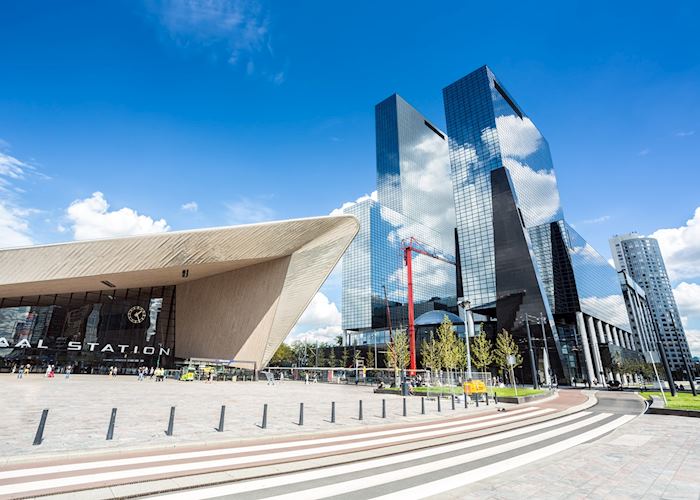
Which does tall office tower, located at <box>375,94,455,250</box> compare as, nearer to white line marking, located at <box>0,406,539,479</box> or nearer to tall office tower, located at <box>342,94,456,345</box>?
tall office tower, located at <box>342,94,456,345</box>

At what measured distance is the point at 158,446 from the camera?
27.8 ft

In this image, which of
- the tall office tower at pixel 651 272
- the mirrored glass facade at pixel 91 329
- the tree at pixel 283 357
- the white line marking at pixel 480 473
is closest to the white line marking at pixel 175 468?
the white line marking at pixel 480 473

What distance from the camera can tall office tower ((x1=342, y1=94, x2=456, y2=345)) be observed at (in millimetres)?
121312

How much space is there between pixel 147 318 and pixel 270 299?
20846mm

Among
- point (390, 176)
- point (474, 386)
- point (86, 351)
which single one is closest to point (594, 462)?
point (474, 386)

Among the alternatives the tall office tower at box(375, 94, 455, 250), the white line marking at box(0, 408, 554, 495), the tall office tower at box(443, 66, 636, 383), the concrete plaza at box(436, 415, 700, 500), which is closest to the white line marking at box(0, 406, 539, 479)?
the white line marking at box(0, 408, 554, 495)

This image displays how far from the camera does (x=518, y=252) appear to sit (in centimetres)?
7125

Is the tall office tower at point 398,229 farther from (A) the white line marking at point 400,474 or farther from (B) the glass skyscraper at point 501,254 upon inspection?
(A) the white line marking at point 400,474

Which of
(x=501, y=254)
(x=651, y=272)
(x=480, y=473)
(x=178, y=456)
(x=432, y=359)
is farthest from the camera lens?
(x=651, y=272)

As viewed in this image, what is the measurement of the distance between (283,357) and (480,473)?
110149mm

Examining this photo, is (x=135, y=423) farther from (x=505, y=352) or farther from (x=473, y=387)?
(x=505, y=352)

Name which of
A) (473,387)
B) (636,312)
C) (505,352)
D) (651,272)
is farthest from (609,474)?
(651,272)

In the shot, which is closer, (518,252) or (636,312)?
(518,252)

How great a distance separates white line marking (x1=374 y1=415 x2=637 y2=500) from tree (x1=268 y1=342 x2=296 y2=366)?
102734 mm
